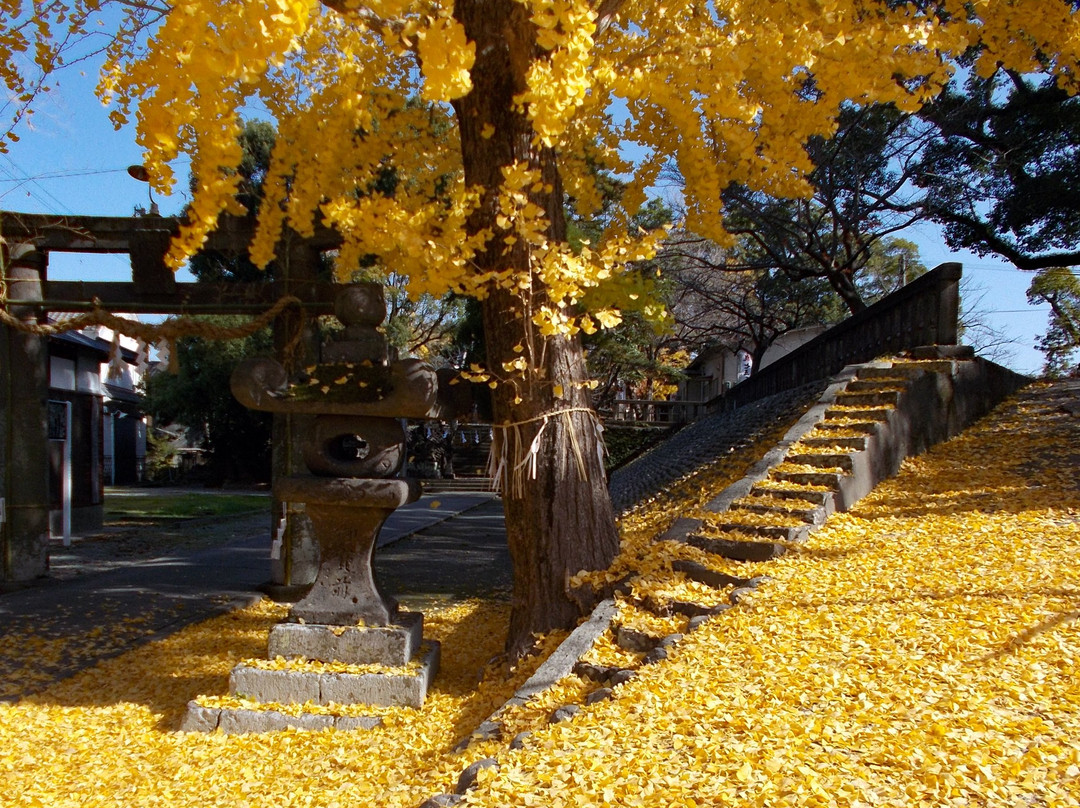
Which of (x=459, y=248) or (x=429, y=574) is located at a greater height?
(x=459, y=248)

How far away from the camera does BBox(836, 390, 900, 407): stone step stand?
8.08m

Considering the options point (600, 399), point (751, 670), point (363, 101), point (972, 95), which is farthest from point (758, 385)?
point (751, 670)

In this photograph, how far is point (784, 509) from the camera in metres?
6.11

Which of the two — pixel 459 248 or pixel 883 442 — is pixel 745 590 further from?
pixel 883 442

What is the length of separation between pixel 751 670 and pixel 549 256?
2.44 meters

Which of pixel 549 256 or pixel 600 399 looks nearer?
pixel 549 256

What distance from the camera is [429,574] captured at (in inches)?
Answer: 397

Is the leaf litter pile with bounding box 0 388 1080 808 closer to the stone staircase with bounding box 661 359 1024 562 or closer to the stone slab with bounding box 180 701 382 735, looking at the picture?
the stone slab with bounding box 180 701 382 735

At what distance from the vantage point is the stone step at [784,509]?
595 cm

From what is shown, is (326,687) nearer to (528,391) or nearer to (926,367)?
(528,391)

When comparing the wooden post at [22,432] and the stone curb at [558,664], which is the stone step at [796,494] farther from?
Result: the wooden post at [22,432]

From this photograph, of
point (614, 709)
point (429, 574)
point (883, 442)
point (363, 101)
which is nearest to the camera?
point (614, 709)

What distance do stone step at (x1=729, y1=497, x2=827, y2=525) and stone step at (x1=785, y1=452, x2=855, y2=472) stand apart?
800mm

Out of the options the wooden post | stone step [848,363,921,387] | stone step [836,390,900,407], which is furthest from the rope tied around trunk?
the wooden post
